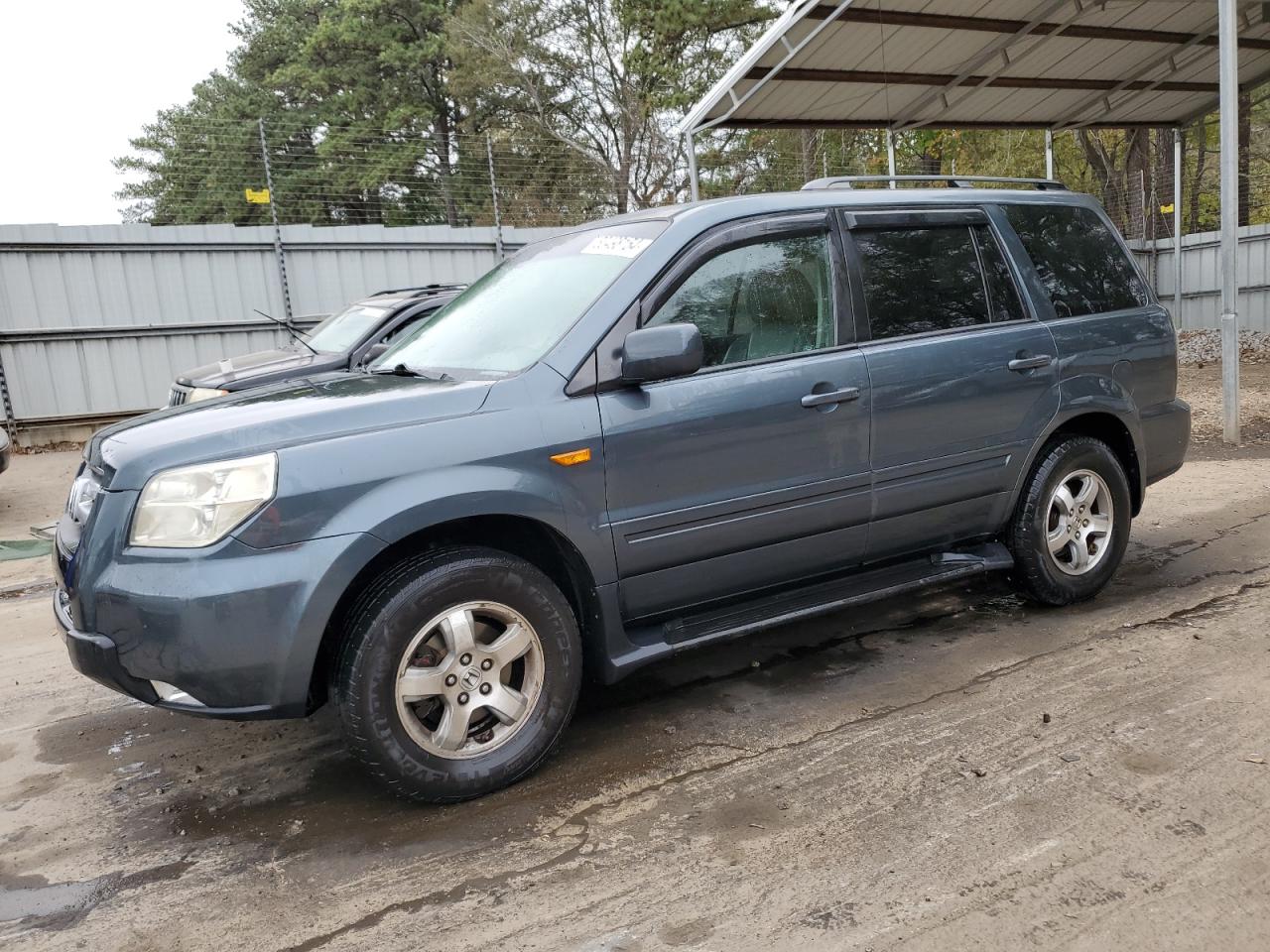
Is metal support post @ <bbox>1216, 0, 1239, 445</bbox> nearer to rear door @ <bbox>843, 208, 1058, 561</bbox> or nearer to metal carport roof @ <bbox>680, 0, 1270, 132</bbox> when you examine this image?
metal carport roof @ <bbox>680, 0, 1270, 132</bbox>

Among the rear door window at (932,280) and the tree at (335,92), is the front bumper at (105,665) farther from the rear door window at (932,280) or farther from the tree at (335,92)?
the tree at (335,92)

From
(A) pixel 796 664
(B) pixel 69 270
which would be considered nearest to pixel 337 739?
(A) pixel 796 664

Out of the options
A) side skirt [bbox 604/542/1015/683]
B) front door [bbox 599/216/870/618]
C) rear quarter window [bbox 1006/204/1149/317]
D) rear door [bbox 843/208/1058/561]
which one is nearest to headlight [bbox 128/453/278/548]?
front door [bbox 599/216/870/618]

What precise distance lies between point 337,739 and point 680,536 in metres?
1.52

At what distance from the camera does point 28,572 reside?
652cm

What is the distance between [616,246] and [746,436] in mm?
888

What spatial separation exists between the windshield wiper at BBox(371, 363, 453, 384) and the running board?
3.88ft

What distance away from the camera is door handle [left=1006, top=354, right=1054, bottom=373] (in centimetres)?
410

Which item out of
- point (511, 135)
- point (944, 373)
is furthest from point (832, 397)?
point (511, 135)

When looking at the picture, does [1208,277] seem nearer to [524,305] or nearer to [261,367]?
[261,367]

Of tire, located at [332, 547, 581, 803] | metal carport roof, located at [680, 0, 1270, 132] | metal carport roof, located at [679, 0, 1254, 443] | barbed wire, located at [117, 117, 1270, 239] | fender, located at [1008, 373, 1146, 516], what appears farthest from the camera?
barbed wire, located at [117, 117, 1270, 239]

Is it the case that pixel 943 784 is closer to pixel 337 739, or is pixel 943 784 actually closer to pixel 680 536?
pixel 680 536

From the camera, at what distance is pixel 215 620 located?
8.66ft

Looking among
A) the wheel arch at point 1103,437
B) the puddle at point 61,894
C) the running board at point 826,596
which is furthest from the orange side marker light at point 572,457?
the wheel arch at point 1103,437
